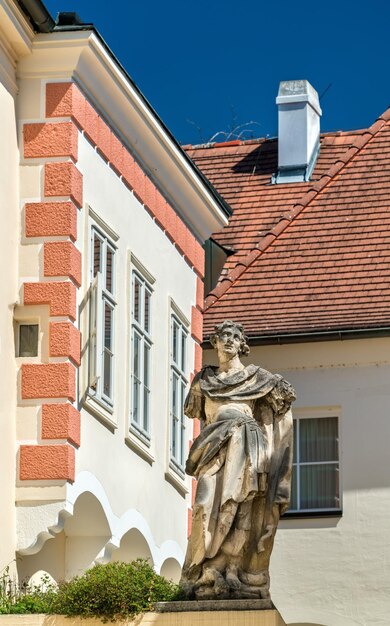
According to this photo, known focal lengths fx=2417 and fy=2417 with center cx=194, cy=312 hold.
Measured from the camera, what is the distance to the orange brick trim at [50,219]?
80.7 ft

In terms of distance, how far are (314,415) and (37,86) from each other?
966 cm

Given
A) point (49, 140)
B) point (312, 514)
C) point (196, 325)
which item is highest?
point (49, 140)

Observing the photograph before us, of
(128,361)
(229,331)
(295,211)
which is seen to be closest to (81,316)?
(128,361)

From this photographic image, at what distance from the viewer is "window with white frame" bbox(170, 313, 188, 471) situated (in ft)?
94.2

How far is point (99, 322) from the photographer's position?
82.8ft

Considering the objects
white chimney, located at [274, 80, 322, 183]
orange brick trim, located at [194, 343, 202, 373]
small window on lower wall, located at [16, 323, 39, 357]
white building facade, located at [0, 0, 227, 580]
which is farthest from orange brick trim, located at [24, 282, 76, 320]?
white chimney, located at [274, 80, 322, 183]

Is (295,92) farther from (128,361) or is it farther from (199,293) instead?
(128,361)

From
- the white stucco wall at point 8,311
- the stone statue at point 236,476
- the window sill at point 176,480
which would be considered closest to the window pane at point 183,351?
the window sill at point 176,480

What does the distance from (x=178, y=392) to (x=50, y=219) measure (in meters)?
5.04

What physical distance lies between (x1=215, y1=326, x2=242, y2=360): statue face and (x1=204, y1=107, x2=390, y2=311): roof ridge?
12.7m

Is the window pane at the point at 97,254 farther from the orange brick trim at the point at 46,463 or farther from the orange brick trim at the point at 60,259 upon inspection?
the orange brick trim at the point at 46,463

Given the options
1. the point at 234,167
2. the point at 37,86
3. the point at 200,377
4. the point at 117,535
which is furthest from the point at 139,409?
the point at 234,167

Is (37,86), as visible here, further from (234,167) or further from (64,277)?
(234,167)

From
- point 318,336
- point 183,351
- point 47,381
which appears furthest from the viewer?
point 318,336
